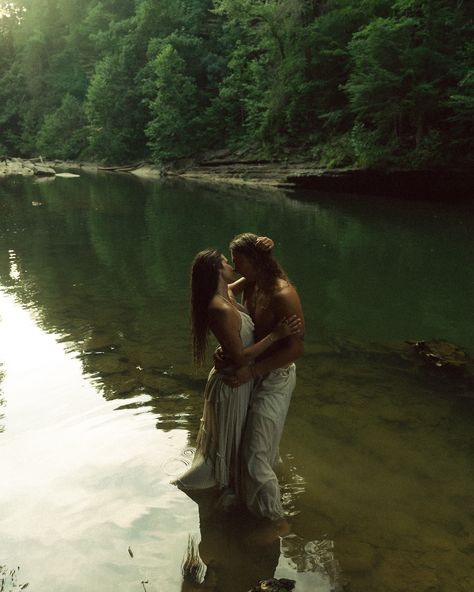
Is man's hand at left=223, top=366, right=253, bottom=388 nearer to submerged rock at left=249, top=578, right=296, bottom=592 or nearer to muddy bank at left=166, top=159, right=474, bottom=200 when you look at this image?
submerged rock at left=249, top=578, right=296, bottom=592

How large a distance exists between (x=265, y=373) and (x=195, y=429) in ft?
6.52

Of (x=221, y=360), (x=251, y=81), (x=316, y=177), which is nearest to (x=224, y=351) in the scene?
(x=221, y=360)

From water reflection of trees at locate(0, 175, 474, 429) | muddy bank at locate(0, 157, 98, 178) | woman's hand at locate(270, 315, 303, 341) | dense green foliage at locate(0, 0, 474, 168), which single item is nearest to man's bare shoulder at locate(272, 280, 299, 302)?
woman's hand at locate(270, 315, 303, 341)

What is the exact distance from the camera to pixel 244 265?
3.42 m

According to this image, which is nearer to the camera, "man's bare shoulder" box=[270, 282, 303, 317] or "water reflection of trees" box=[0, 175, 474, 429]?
"man's bare shoulder" box=[270, 282, 303, 317]

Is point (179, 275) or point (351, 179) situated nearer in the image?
point (179, 275)

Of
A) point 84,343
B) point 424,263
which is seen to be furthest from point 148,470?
point 424,263

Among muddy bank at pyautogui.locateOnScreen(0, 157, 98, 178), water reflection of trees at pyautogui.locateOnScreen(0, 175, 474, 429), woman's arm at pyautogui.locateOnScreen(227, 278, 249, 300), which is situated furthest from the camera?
muddy bank at pyautogui.locateOnScreen(0, 157, 98, 178)

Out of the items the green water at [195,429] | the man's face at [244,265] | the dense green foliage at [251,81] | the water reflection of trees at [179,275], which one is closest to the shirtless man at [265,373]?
the man's face at [244,265]

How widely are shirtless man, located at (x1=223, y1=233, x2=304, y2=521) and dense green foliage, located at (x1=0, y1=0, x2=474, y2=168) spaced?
19028 mm

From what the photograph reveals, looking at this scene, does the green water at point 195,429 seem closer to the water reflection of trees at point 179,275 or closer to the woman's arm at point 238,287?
the water reflection of trees at point 179,275

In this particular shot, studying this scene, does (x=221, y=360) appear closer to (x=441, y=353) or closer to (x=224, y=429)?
(x=224, y=429)

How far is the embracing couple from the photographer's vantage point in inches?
132

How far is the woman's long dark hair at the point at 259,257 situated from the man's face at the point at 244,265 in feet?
0.07
